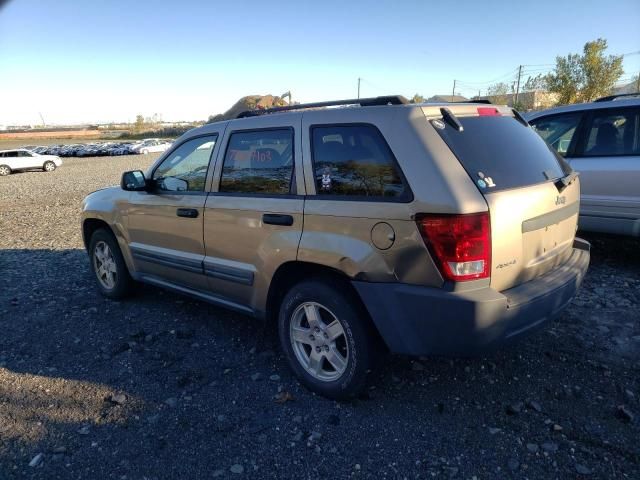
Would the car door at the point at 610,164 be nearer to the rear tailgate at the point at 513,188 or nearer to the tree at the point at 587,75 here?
the rear tailgate at the point at 513,188

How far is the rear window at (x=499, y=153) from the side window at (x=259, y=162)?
1070 millimetres

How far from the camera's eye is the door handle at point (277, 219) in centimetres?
307

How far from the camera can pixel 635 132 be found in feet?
16.6

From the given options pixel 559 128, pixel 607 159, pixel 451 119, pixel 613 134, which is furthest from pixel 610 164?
pixel 451 119

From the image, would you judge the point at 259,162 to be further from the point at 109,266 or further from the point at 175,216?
the point at 109,266

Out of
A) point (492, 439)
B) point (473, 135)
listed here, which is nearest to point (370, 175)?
point (473, 135)

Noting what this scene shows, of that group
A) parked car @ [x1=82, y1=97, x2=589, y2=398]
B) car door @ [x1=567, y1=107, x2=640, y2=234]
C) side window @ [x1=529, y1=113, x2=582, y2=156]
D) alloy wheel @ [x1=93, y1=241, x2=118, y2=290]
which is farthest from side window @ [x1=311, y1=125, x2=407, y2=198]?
car door @ [x1=567, y1=107, x2=640, y2=234]

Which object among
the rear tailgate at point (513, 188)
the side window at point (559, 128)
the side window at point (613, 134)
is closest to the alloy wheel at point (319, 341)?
the rear tailgate at point (513, 188)

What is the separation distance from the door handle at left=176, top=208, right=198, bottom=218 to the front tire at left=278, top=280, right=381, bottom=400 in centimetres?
113

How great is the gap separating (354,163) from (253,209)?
2.79ft

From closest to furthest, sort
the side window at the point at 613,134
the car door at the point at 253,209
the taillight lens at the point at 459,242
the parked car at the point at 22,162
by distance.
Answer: the taillight lens at the point at 459,242
the car door at the point at 253,209
the side window at the point at 613,134
the parked car at the point at 22,162

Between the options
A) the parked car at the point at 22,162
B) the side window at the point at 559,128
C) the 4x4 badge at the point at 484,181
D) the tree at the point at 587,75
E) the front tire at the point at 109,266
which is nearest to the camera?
the 4x4 badge at the point at 484,181

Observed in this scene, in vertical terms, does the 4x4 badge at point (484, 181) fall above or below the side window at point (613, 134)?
below

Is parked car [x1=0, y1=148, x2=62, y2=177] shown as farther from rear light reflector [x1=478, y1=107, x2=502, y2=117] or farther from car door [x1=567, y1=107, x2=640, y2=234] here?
rear light reflector [x1=478, y1=107, x2=502, y2=117]
